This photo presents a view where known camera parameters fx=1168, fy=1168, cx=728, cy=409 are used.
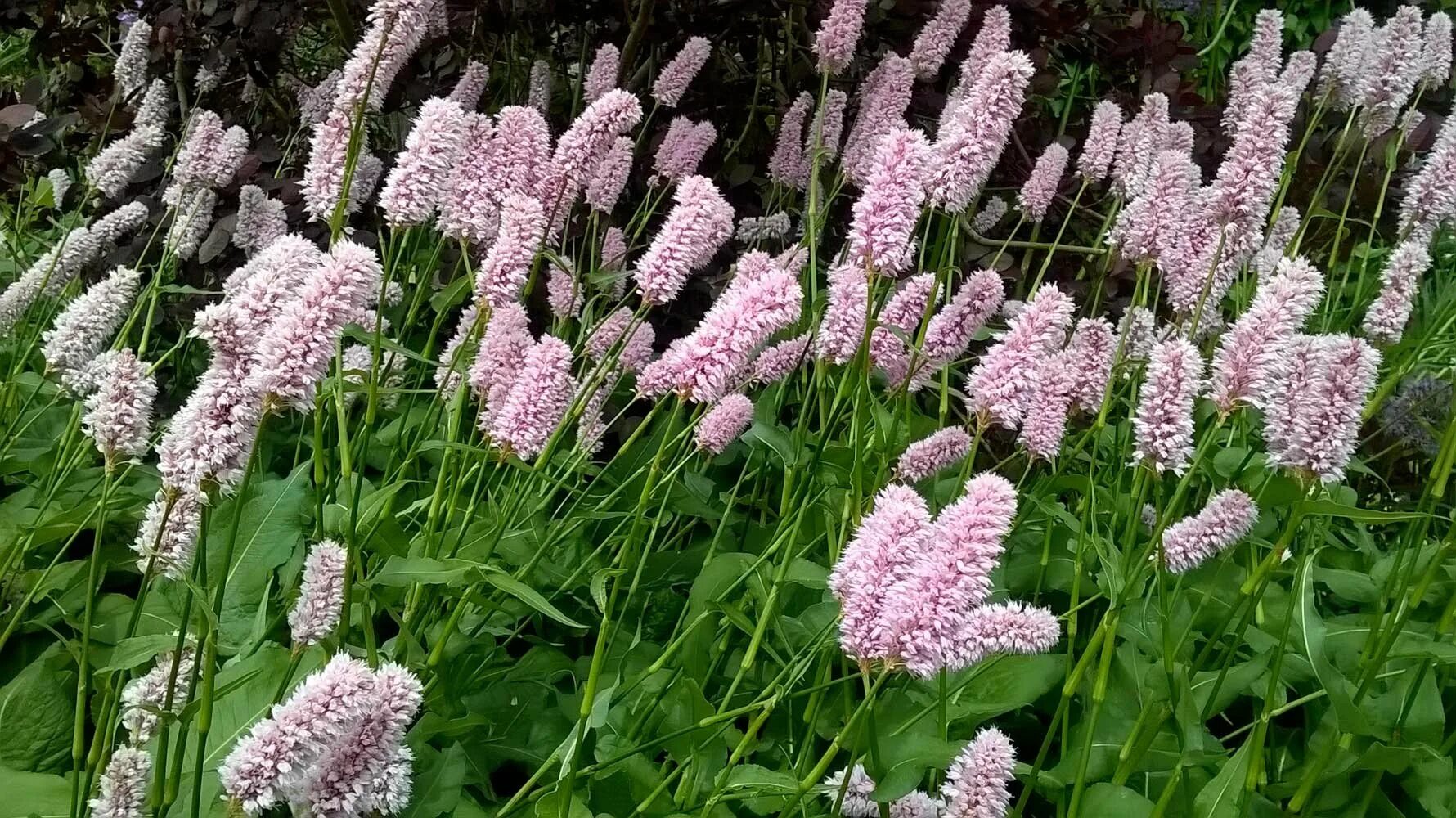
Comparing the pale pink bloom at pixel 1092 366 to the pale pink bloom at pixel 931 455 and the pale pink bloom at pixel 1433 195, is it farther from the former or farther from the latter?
the pale pink bloom at pixel 1433 195

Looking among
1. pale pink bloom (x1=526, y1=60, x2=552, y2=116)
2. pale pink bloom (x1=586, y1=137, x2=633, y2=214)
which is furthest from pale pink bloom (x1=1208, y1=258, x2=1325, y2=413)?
pale pink bloom (x1=526, y1=60, x2=552, y2=116)

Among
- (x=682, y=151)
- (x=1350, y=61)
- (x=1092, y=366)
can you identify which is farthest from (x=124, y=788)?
(x=1350, y=61)

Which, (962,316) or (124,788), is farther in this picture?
(962,316)

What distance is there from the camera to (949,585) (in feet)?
3.17

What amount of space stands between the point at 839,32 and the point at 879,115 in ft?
0.56

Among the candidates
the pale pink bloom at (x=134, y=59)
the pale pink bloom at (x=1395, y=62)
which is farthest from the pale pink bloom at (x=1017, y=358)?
the pale pink bloom at (x=134, y=59)

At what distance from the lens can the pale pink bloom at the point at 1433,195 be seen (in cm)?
209

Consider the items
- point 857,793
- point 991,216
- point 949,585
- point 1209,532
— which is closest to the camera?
point 949,585

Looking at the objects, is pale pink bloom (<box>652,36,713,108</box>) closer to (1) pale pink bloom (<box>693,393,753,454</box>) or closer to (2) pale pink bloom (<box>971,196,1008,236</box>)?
(2) pale pink bloom (<box>971,196,1008,236</box>)

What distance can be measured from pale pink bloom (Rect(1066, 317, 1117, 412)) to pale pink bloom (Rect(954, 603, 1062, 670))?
1.74ft

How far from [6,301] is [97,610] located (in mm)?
685

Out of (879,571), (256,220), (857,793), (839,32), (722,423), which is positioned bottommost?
(857,793)

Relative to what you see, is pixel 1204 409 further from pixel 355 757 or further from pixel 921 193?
pixel 355 757

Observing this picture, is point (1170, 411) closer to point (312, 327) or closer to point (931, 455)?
point (931, 455)
